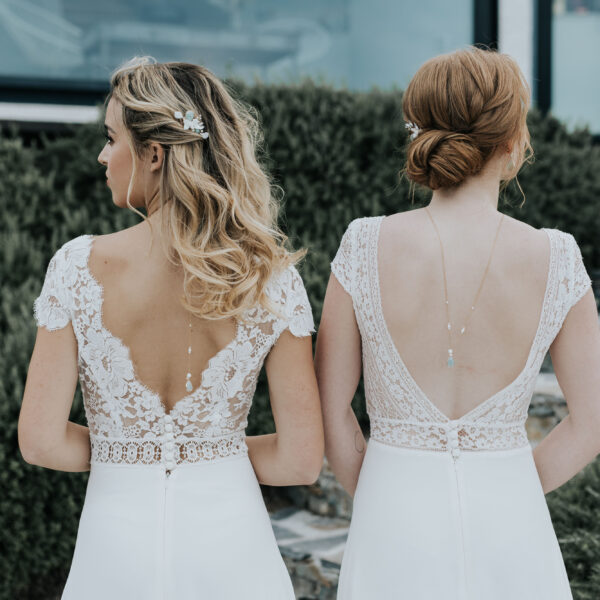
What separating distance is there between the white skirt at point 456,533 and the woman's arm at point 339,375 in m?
0.20

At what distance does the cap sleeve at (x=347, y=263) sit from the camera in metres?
2.24

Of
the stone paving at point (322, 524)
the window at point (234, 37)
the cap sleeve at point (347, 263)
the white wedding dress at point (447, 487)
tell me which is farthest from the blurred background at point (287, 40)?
the white wedding dress at point (447, 487)

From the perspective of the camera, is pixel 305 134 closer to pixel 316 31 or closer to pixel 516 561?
pixel 316 31

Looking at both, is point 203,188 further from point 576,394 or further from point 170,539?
point 576,394

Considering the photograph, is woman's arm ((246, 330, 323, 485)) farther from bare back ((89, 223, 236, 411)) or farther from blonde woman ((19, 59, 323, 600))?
bare back ((89, 223, 236, 411))

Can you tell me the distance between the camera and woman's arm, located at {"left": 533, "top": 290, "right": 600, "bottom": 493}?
7.25ft

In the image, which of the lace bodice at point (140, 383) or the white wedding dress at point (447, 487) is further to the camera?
the white wedding dress at point (447, 487)

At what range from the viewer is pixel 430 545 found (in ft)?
6.86

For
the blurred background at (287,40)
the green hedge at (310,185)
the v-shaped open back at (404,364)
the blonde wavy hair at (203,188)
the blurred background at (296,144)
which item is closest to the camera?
the blonde wavy hair at (203,188)

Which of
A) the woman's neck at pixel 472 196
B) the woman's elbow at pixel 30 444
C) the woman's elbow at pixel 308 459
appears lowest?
the woman's elbow at pixel 308 459

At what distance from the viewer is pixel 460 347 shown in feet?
6.88

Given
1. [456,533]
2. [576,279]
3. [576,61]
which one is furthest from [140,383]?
[576,61]

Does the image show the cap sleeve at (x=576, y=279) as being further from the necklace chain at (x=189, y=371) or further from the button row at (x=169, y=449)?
the button row at (x=169, y=449)

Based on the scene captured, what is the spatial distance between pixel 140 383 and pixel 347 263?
69 cm
